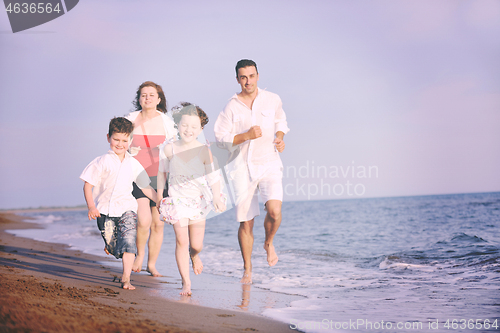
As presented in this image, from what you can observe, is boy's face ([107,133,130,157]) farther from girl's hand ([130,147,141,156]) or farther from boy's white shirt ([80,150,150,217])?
girl's hand ([130,147,141,156])

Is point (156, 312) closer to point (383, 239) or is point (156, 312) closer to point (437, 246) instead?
point (437, 246)

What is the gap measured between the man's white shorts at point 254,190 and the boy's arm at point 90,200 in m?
1.67

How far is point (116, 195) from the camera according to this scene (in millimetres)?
4012

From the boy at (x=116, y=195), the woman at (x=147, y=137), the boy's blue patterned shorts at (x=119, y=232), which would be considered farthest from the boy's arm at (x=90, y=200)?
the woman at (x=147, y=137)

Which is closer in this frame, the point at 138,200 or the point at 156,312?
the point at 156,312

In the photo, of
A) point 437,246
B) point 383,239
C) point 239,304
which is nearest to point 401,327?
point 239,304

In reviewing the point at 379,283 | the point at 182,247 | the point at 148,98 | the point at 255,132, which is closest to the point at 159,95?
the point at 148,98

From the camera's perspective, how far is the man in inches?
185

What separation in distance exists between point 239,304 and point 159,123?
7.72 feet

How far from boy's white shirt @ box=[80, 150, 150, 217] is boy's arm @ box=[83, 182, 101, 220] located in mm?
50

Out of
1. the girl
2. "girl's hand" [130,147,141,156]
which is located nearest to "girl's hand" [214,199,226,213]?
the girl

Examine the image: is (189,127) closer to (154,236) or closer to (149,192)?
(149,192)

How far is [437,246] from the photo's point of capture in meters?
8.75

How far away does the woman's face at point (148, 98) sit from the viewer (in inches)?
186
